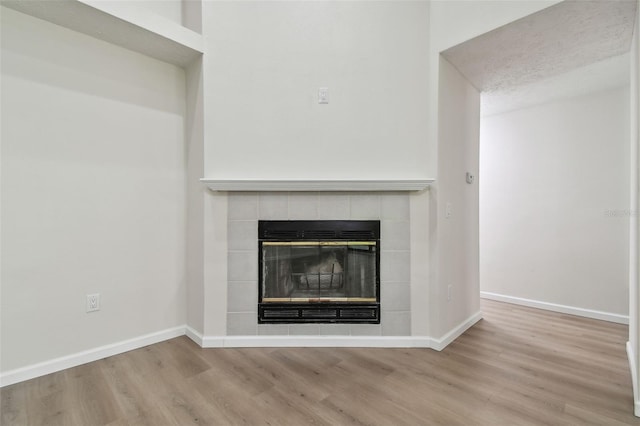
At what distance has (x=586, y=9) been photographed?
5.72 ft

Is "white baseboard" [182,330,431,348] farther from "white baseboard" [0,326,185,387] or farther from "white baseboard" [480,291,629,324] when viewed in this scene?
"white baseboard" [480,291,629,324]

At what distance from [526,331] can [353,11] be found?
10.0 ft

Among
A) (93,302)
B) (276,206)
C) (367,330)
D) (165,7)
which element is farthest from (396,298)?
(165,7)

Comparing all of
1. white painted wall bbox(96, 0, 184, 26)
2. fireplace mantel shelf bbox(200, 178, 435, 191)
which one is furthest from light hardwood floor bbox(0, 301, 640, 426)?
white painted wall bbox(96, 0, 184, 26)

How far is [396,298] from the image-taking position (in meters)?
2.36

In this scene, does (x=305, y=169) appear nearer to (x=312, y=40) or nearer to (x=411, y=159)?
(x=411, y=159)

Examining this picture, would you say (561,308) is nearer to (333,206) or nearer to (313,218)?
(333,206)

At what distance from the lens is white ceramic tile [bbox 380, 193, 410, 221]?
2.37 meters

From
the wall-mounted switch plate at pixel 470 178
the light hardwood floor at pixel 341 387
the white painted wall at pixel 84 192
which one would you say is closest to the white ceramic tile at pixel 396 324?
the light hardwood floor at pixel 341 387

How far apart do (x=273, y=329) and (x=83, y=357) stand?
1309mm

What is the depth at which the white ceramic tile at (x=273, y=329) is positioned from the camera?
7.74 feet

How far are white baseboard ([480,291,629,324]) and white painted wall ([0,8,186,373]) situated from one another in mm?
3449

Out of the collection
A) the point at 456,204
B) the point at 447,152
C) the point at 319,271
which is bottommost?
the point at 319,271

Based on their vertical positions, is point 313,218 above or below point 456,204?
below
